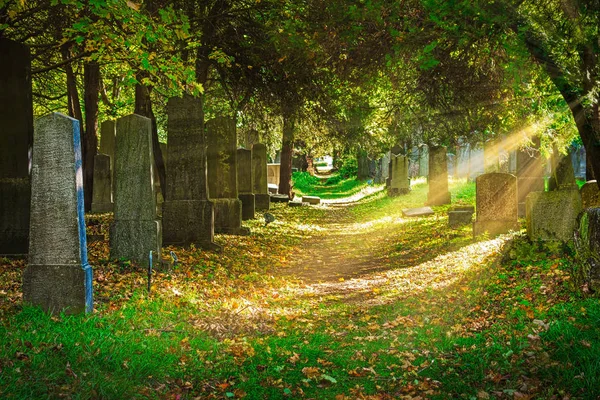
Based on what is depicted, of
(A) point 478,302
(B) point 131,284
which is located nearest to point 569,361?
(A) point 478,302

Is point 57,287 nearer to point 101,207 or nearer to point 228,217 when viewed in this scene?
point 228,217

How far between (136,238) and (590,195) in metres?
7.31

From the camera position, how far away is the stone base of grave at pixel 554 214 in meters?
9.13

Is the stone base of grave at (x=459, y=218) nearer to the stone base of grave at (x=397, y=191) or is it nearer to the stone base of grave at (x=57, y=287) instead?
the stone base of grave at (x=57, y=287)

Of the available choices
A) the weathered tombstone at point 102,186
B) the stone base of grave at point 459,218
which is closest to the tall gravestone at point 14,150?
the weathered tombstone at point 102,186

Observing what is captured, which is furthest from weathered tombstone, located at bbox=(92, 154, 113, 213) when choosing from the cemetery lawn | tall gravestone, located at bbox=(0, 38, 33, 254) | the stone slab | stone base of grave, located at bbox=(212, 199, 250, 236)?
the stone slab

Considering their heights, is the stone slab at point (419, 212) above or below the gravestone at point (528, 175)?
below

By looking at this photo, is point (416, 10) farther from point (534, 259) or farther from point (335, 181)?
point (335, 181)

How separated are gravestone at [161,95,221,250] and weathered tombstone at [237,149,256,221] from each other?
574cm

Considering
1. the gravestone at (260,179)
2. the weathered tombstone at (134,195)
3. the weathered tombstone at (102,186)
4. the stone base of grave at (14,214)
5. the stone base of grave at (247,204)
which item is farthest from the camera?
the gravestone at (260,179)

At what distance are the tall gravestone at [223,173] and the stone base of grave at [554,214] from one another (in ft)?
23.9

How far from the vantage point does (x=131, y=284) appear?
7973 millimetres

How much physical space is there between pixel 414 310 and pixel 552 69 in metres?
3.99

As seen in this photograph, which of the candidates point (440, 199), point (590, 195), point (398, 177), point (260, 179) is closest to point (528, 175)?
point (590, 195)
